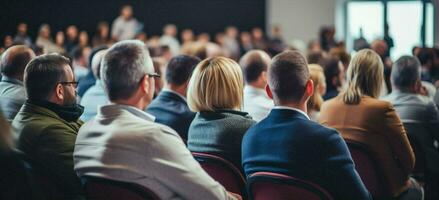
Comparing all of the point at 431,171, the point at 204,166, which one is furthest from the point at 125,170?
the point at 431,171

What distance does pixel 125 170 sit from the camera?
2365 mm

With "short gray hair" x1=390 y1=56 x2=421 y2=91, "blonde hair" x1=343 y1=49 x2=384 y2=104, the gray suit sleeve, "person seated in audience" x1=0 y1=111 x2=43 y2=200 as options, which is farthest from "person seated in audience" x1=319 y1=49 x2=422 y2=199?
"person seated in audience" x1=0 y1=111 x2=43 y2=200

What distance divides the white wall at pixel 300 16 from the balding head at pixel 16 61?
11.1 m

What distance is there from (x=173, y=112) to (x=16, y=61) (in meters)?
1.01

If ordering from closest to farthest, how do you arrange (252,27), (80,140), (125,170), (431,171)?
(125,170) < (80,140) < (431,171) < (252,27)

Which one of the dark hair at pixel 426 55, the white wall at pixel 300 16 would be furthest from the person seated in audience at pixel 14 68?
the white wall at pixel 300 16

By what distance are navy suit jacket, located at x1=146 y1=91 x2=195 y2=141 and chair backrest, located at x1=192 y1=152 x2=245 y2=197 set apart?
101 centimetres

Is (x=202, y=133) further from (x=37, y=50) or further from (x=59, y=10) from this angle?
(x=59, y=10)

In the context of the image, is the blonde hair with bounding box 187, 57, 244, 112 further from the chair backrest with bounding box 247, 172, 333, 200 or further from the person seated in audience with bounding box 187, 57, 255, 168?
the chair backrest with bounding box 247, 172, 333, 200

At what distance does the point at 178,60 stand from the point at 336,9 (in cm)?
1015

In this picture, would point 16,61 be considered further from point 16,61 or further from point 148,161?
point 148,161

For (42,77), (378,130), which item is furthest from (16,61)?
(378,130)

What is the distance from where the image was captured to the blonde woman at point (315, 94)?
4.16 meters

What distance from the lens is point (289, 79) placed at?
2.74m
